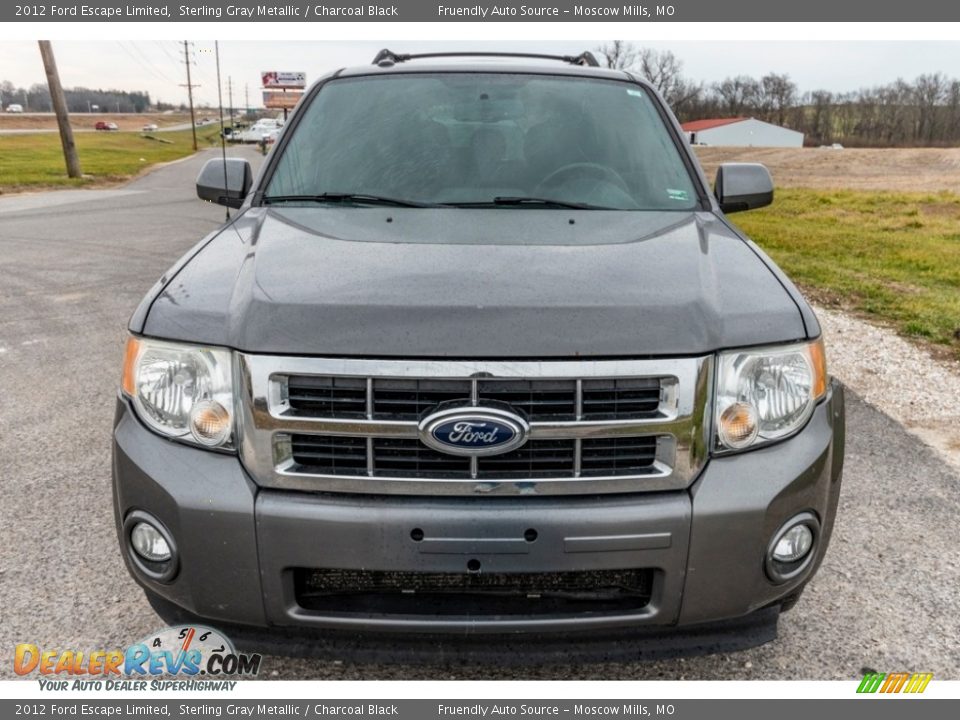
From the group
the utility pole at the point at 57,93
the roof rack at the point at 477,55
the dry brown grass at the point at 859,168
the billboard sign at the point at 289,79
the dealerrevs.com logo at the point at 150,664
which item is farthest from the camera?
the dry brown grass at the point at 859,168

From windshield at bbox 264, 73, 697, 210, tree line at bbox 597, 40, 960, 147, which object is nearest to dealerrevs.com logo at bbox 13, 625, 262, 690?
windshield at bbox 264, 73, 697, 210

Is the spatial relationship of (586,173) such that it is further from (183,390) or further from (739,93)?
(739,93)

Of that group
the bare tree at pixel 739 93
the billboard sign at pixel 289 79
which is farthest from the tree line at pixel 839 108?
the billboard sign at pixel 289 79

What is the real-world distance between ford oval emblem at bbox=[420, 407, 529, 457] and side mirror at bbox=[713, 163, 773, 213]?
196cm

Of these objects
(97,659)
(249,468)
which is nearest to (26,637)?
(97,659)

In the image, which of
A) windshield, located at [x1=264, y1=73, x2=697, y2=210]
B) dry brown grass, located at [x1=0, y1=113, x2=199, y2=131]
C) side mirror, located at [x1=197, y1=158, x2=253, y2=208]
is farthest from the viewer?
dry brown grass, located at [x1=0, y1=113, x2=199, y2=131]

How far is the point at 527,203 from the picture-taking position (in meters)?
2.94

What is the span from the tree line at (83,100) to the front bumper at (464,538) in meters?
124

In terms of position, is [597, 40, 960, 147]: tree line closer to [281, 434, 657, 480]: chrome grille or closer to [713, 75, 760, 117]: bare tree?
[713, 75, 760, 117]: bare tree

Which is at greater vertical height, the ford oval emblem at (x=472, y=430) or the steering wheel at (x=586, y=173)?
the steering wheel at (x=586, y=173)

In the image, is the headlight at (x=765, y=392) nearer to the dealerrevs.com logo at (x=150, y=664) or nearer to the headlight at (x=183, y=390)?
the headlight at (x=183, y=390)

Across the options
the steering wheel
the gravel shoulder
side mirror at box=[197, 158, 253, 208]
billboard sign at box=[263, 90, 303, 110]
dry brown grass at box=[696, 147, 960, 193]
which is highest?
billboard sign at box=[263, 90, 303, 110]

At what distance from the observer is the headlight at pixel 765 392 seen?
2070 mm

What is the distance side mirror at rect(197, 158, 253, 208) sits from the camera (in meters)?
3.48
